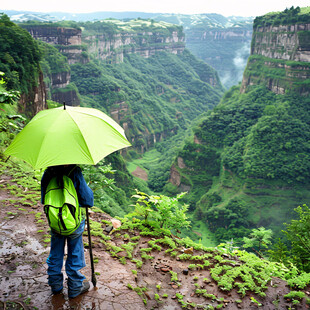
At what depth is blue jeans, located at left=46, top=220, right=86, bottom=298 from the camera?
4250 millimetres

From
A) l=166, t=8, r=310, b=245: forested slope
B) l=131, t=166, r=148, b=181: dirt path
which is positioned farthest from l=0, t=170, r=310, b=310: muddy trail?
l=131, t=166, r=148, b=181: dirt path

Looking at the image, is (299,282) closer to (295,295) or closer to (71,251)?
(295,295)

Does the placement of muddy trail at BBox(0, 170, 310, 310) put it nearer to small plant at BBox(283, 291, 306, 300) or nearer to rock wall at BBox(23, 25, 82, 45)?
small plant at BBox(283, 291, 306, 300)

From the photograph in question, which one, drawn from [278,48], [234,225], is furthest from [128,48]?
[234,225]

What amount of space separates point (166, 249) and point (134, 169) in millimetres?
54282

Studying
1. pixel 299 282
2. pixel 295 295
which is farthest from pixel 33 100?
pixel 295 295

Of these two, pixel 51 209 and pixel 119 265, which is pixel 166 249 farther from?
pixel 51 209

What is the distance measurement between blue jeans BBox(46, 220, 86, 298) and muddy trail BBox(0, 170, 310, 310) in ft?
0.64

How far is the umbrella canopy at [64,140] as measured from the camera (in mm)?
3773

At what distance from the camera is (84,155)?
3.83 meters

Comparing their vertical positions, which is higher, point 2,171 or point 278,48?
point 278,48

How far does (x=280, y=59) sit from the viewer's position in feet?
156

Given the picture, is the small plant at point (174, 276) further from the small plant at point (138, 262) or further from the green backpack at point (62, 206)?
the green backpack at point (62, 206)

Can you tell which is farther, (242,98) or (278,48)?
(242,98)
